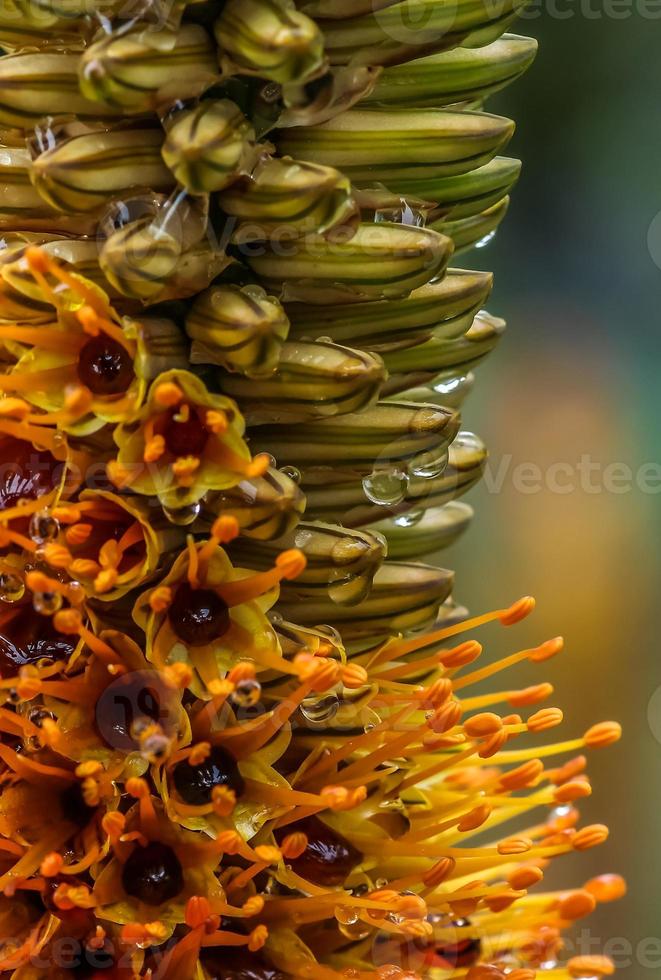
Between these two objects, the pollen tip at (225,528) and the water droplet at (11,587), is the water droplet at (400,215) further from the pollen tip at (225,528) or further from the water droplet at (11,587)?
the water droplet at (11,587)

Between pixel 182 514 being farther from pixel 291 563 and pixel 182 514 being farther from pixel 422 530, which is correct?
pixel 422 530

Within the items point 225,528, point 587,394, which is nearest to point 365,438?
point 225,528

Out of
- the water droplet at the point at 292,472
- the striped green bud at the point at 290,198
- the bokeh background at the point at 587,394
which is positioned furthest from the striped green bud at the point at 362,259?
the bokeh background at the point at 587,394

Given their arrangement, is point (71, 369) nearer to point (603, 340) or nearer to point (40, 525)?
point (40, 525)

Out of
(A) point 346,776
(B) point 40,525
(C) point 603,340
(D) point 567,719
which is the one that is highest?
(B) point 40,525

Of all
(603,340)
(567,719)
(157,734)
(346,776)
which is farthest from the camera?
(603,340)

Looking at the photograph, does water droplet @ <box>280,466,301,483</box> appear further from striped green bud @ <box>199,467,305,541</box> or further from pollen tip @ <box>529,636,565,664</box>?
pollen tip @ <box>529,636,565,664</box>

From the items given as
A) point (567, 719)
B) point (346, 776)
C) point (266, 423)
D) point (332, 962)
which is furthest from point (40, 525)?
point (567, 719)
